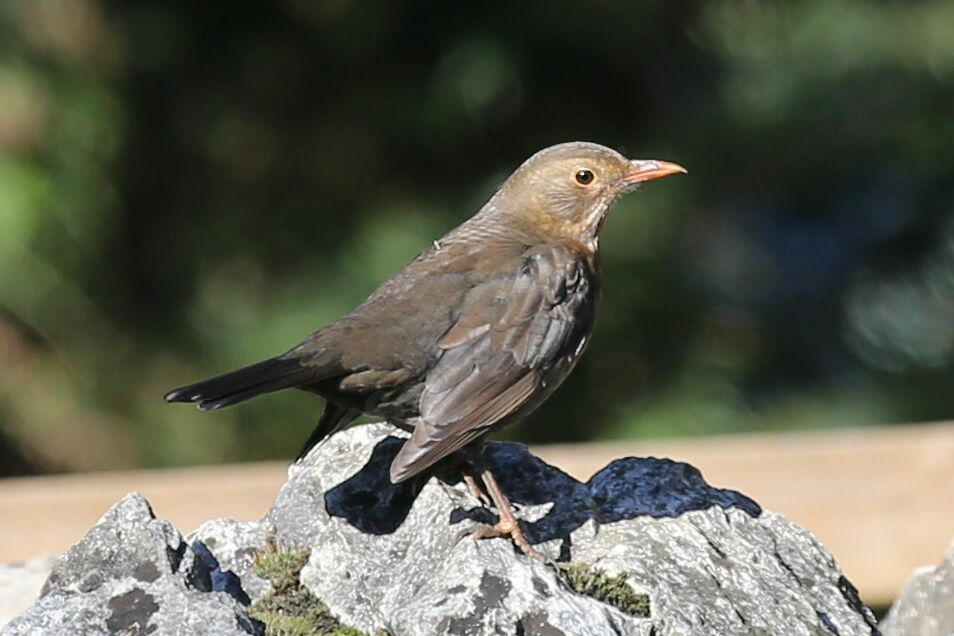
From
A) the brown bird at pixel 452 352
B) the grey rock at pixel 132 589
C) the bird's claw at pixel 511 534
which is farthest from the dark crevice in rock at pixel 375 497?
the grey rock at pixel 132 589

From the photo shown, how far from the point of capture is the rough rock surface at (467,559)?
111 inches

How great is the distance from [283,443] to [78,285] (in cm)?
131

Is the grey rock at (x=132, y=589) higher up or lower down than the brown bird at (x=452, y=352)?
lower down

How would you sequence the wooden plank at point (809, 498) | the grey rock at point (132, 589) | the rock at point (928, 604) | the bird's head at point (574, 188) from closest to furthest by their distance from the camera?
the grey rock at point (132, 589) → the rock at point (928, 604) → the bird's head at point (574, 188) → the wooden plank at point (809, 498)

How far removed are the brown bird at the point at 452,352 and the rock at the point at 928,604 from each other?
1.03 metres

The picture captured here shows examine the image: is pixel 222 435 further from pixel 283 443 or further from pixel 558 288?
pixel 558 288

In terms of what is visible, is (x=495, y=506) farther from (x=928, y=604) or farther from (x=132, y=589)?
(x=928, y=604)

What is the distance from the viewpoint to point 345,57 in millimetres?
8133

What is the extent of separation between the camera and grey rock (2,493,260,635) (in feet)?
9.09

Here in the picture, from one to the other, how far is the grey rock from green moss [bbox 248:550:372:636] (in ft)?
0.29

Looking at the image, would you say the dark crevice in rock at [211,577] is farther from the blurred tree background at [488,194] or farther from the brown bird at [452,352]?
the blurred tree background at [488,194]

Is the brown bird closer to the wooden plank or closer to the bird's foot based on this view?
the bird's foot

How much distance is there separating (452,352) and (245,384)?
1.83 feet

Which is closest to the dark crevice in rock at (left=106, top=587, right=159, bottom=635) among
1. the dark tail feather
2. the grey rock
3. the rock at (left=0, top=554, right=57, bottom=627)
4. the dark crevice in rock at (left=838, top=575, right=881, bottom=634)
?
the grey rock
